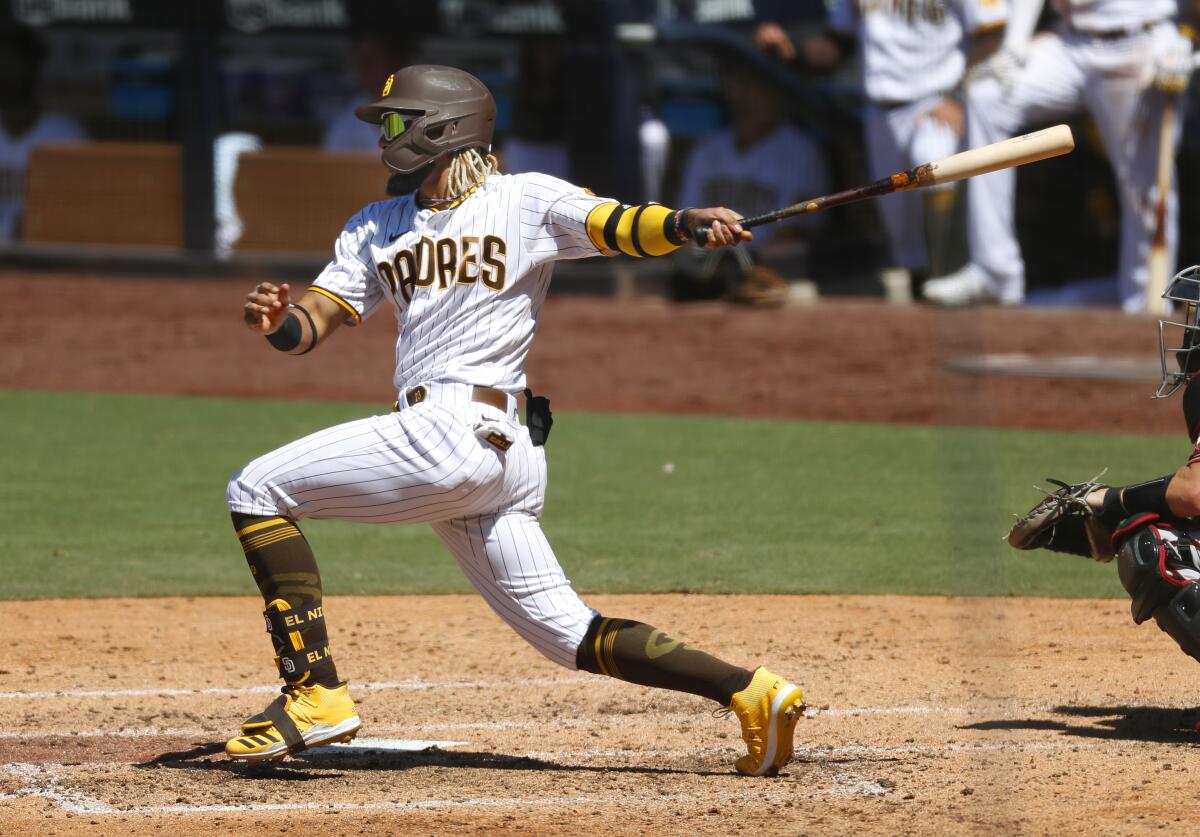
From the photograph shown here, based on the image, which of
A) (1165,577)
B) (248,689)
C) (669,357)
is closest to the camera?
(1165,577)

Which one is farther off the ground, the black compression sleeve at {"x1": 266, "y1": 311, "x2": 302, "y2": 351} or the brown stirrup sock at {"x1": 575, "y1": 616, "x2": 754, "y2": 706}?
the black compression sleeve at {"x1": 266, "y1": 311, "x2": 302, "y2": 351}

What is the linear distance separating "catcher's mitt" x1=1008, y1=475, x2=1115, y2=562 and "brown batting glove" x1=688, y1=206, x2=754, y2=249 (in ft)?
3.60

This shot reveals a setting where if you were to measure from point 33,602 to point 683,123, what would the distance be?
877 centimetres

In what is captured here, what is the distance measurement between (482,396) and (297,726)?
890 millimetres

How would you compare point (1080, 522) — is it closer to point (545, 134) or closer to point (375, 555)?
point (375, 555)

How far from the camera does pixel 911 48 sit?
503 inches

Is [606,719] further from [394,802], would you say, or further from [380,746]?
[394,802]

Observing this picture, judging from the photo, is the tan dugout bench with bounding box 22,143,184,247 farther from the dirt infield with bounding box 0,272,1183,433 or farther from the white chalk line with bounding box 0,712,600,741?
the white chalk line with bounding box 0,712,600,741

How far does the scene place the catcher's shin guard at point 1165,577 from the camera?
429 cm

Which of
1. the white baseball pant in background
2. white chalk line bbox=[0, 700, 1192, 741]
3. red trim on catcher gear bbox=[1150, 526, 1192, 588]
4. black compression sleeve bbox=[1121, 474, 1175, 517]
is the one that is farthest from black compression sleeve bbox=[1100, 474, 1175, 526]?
the white baseball pant in background

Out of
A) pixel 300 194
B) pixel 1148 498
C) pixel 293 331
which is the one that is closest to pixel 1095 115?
pixel 300 194

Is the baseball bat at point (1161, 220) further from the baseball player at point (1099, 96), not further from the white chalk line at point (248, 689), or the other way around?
the white chalk line at point (248, 689)

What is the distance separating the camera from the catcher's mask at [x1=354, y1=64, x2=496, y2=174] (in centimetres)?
433

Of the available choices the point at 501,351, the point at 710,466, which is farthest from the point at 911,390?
the point at 501,351
